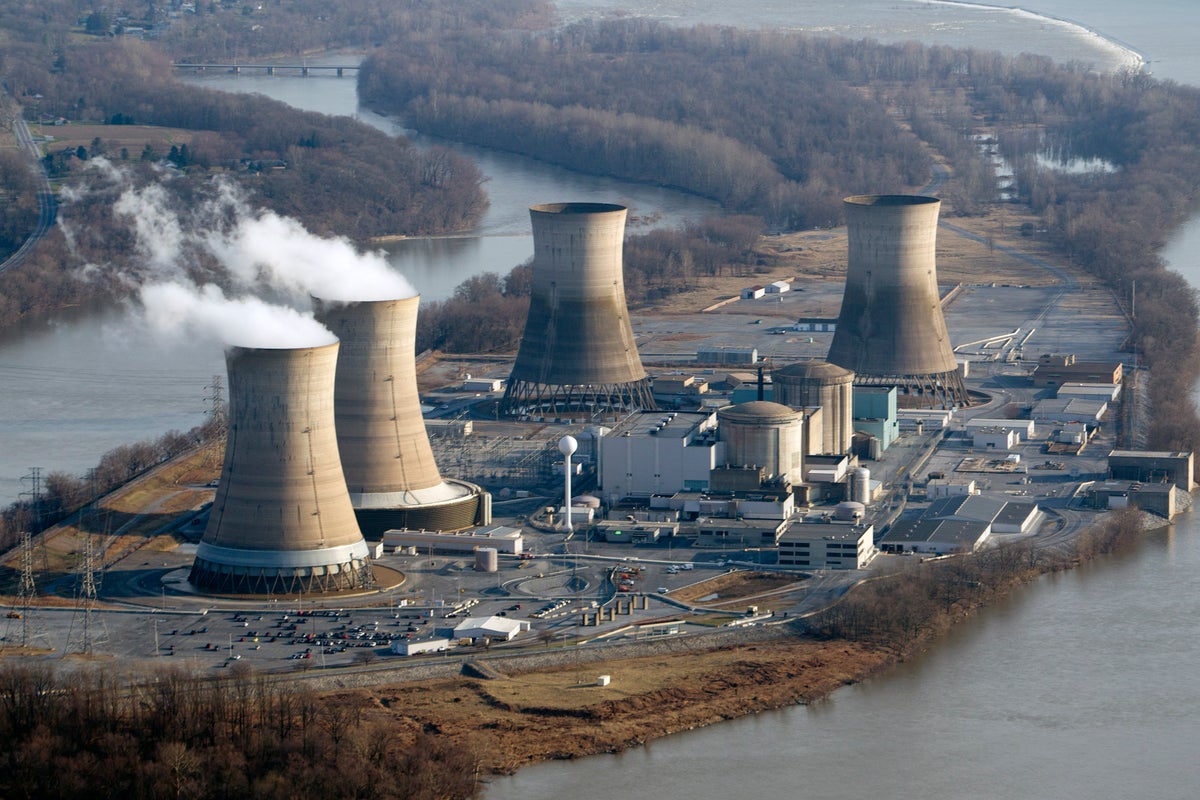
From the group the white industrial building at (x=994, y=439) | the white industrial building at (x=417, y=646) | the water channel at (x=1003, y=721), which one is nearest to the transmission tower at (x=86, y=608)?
the white industrial building at (x=417, y=646)

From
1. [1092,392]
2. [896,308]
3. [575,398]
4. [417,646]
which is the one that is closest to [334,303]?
[417,646]

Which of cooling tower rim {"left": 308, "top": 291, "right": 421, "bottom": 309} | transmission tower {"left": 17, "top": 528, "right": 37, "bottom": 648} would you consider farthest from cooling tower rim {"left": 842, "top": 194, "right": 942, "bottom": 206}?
transmission tower {"left": 17, "top": 528, "right": 37, "bottom": 648}

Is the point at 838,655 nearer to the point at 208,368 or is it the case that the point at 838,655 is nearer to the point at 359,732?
the point at 359,732

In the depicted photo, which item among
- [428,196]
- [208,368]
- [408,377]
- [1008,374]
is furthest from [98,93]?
[408,377]

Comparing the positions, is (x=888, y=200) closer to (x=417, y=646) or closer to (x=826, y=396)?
(x=826, y=396)

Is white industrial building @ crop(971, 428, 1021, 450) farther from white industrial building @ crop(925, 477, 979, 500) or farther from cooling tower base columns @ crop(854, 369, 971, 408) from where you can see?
cooling tower base columns @ crop(854, 369, 971, 408)

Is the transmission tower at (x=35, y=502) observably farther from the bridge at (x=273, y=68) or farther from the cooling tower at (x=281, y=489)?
the bridge at (x=273, y=68)
